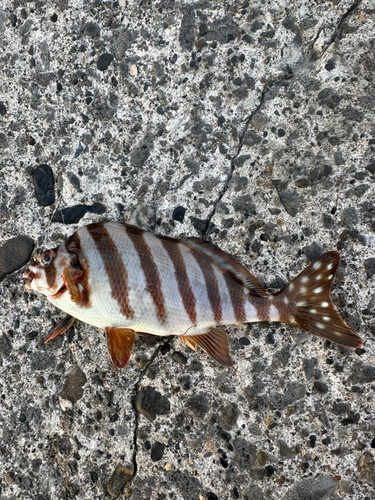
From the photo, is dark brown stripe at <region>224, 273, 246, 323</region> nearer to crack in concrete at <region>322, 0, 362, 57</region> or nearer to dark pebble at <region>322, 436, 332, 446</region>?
dark pebble at <region>322, 436, 332, 446</region>

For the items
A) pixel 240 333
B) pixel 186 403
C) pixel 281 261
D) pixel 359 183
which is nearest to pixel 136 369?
pixel 186 403

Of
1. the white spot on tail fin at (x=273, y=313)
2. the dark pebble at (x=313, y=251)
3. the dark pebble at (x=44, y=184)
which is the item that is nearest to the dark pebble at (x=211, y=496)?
the white spot on tail fin at (x=273, y=313)

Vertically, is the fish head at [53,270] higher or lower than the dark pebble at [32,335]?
higher

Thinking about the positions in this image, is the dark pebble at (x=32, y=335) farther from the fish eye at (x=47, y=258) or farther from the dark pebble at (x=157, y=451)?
the dark pebble at (x=157, y=451)

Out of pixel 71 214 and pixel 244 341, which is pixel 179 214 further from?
pixel 244 341

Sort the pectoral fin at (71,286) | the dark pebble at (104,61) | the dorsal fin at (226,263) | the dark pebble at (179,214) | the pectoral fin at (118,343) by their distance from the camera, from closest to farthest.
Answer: the pectoral fin at (71,286), the pectoral fin at (118,343), the dorsal fin at (226,263), the dark pebble at (179,214), the dark pebble at (104,61)

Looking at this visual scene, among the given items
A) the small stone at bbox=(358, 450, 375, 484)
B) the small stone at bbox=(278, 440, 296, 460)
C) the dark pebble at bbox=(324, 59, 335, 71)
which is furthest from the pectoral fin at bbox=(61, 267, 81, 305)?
the dark pebble at bbox=(324, 59, 335, 71)
